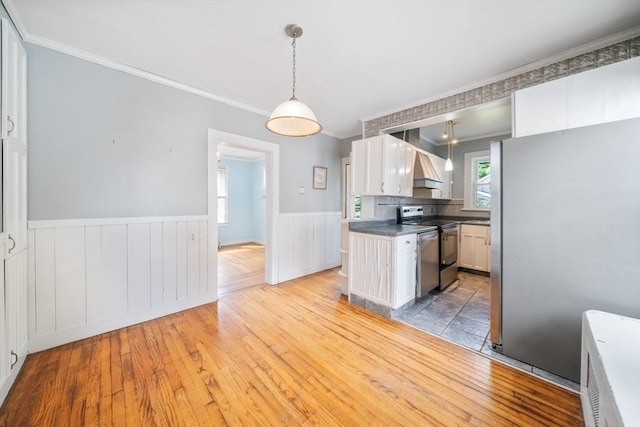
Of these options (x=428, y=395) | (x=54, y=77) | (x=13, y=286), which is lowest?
(x=428, y=395)

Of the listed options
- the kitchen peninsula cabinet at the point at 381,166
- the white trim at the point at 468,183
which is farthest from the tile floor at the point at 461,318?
the white trim at the point at 468,183

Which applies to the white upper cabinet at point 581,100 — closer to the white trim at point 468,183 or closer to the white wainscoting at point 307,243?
the white wainscoting at point 307,243

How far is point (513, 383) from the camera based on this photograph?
1.63m

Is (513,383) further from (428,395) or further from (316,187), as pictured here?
(316,187)

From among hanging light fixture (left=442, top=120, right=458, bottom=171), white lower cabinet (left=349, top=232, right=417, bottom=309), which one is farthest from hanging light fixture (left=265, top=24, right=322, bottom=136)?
hanging light fixture (left=442, top=120, right=458, bottom=171)

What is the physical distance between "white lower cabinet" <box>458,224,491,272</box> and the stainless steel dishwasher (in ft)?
4.59

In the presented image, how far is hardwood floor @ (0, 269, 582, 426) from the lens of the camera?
1.37 m

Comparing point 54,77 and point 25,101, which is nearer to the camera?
point 25,101

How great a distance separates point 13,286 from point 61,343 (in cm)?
76

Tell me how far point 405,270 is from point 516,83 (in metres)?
2.20

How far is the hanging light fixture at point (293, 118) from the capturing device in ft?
5.50

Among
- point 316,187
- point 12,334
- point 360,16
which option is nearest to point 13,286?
point 12,334

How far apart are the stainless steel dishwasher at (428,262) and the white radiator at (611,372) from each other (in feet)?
5.00

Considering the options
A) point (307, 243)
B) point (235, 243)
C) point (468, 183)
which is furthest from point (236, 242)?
point (468, 183)
